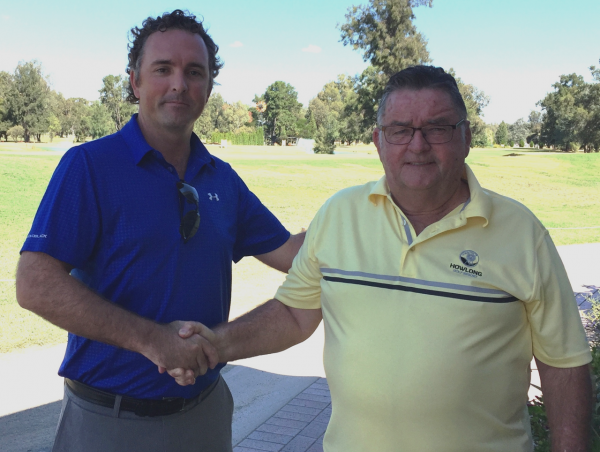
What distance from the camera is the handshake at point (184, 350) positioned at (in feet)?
7.02

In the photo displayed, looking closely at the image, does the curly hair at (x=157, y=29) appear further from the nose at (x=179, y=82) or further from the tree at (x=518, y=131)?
the tree at (x=518, y=131)

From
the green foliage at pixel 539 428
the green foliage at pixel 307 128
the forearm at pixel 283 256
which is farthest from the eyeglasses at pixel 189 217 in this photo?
the green foliage at pixel 307 128

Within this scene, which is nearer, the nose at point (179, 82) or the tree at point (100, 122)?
the nose at point (179, 82)

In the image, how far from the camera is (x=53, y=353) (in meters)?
5.81

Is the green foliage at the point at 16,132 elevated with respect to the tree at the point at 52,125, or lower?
lower

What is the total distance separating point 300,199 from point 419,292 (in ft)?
67.6

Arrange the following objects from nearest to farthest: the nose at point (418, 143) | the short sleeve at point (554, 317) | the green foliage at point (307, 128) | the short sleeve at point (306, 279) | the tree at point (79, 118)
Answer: the short sleeve at point (554, 317) → the nose at point (418, 143) → the short sleeve at point (306, 279) → the tree at point (79, 118) → the green foliage at point (307, 128)

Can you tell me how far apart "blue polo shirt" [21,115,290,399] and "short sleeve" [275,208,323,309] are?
0.35m

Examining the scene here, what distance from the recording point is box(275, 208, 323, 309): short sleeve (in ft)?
7.15

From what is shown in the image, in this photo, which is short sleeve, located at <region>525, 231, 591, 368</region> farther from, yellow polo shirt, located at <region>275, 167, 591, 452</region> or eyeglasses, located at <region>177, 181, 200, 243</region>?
eyeglasses, located at <region>177, 181, 200, 243</region>

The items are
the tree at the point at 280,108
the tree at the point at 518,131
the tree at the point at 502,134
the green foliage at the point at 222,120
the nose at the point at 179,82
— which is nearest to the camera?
the nose at the point at 179,82

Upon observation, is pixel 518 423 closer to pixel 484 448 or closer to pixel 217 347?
pixel 484 448

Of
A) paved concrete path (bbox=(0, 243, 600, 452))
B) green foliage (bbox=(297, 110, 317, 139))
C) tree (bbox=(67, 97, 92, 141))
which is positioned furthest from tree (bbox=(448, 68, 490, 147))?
paved concrete path (bbox=(0, 243, 600, 452))

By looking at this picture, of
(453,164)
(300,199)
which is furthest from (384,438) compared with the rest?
(300,199)
